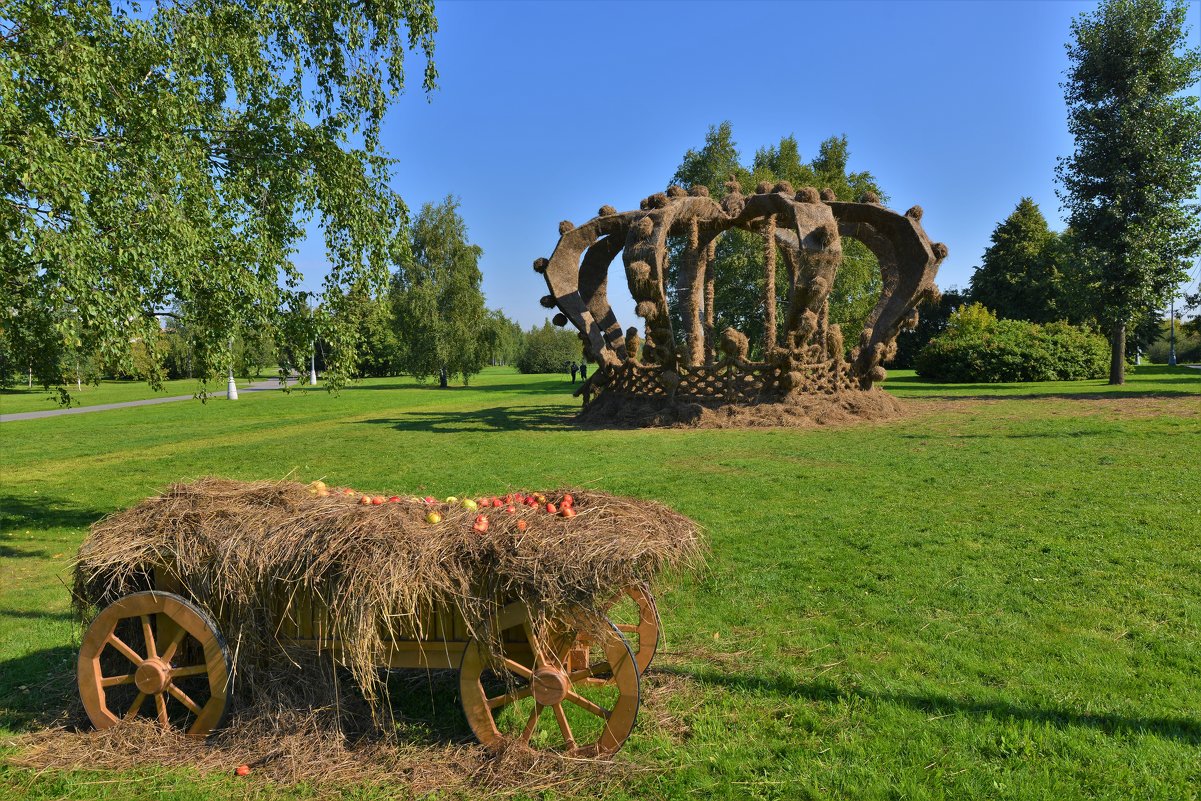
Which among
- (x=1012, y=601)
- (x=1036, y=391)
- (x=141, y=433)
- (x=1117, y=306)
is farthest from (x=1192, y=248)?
(x=141, y=433)

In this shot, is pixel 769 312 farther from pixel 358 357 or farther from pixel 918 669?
pixel 918 669

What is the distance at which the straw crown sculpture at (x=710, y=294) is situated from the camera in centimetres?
1720

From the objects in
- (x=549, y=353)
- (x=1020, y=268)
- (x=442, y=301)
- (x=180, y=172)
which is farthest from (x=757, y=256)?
(x=549, y=353)

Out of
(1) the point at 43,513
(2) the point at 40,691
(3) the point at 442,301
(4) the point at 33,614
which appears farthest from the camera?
(3) the point at 442,301

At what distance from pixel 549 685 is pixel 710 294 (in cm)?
1840

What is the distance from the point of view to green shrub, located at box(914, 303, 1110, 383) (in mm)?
33562

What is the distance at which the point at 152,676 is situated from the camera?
3744 millimetres

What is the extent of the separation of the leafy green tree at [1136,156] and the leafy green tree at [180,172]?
25.1 metres

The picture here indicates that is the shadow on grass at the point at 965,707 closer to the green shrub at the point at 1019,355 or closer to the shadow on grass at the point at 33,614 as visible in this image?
the shadow on grass at the point at 33,614

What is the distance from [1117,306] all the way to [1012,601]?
81.3ft

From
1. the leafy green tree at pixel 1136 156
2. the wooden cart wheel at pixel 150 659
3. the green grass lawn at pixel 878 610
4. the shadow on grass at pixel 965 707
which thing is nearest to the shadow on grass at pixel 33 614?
the green grass lawn at pixel 878 610

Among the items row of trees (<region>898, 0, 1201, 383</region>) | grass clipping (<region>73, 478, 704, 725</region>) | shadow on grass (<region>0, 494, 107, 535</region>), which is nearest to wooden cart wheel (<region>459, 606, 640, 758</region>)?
grass clipping (<region>73, 478, 704, 725</region>)

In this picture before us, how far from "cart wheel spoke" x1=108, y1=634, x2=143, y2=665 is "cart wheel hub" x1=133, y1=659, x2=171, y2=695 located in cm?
5

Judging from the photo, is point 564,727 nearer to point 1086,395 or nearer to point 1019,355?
point 1086,395
